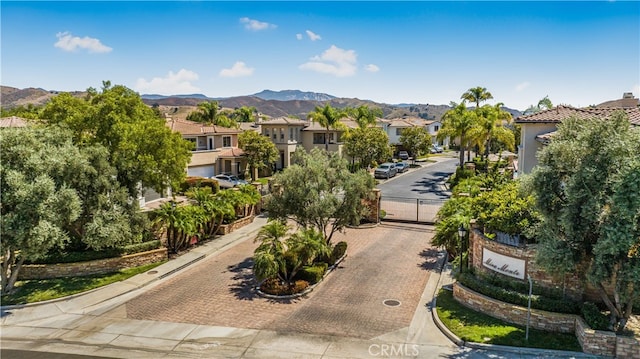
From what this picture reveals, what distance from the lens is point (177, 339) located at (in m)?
15.3

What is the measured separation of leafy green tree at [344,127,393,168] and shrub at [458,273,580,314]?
34.4m

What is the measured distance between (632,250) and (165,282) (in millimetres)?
18084

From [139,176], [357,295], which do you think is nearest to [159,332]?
[357,295]

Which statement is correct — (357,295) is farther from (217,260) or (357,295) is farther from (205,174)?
(205,174)

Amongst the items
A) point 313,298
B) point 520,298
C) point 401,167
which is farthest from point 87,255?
point 401,167

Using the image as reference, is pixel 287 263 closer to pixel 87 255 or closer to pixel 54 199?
pixel 87 255

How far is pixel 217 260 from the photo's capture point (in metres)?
24.0

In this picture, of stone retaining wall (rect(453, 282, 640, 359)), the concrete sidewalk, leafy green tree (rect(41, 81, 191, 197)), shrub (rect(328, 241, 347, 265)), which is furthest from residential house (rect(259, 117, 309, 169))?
stone retaining wall (rect(453, 282, 640, 359))

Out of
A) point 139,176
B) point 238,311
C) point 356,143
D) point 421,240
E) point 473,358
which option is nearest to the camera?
point 473,358

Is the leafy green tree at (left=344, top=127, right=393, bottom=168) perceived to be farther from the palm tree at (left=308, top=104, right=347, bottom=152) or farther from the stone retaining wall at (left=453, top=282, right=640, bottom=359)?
the stone retaining wall at (left=453, top=282, right=640, bottom=359)

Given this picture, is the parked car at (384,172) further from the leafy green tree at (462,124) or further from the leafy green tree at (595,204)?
the leafy green tree at (595,204)

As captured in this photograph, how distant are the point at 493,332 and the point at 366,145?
121ft

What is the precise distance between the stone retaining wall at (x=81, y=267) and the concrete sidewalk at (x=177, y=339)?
253 cm

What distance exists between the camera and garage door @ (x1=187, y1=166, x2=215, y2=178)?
1684 inches
